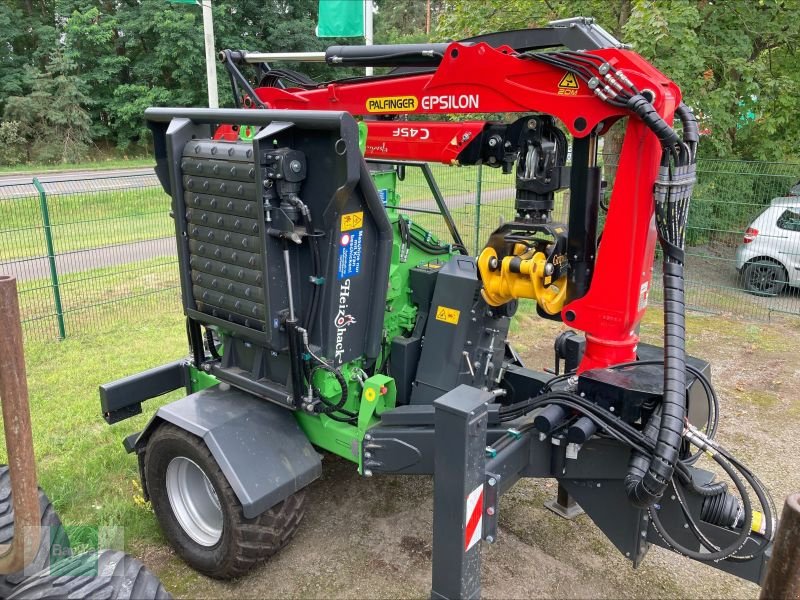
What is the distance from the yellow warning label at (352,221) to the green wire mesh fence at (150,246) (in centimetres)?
376

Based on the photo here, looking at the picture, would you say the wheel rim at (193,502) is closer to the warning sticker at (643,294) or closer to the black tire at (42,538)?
the black tire at (42,538)

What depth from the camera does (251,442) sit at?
347 centimetres

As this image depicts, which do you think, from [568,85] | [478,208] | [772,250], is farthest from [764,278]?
[568,85]

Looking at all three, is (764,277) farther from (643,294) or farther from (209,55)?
(209,55)

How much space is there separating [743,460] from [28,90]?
32.9 metres

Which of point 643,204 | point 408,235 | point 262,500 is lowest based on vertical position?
point 262,500

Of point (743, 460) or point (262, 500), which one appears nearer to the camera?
point (262, 500)

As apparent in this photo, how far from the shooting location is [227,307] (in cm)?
357

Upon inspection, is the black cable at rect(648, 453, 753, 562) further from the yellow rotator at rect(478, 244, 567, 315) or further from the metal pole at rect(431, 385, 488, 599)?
the yellow rotator at rect(478, 244, 567, 315)

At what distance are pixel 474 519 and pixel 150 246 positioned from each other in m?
7.42

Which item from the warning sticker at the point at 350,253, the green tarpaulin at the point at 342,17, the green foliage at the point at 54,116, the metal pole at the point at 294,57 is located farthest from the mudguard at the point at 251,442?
the green foliage at the point at 54,116

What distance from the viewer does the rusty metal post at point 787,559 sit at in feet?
4.27

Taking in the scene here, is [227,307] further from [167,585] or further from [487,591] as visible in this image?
[487,591]

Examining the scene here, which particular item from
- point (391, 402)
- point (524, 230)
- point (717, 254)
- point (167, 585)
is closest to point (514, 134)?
point (524, 230)
